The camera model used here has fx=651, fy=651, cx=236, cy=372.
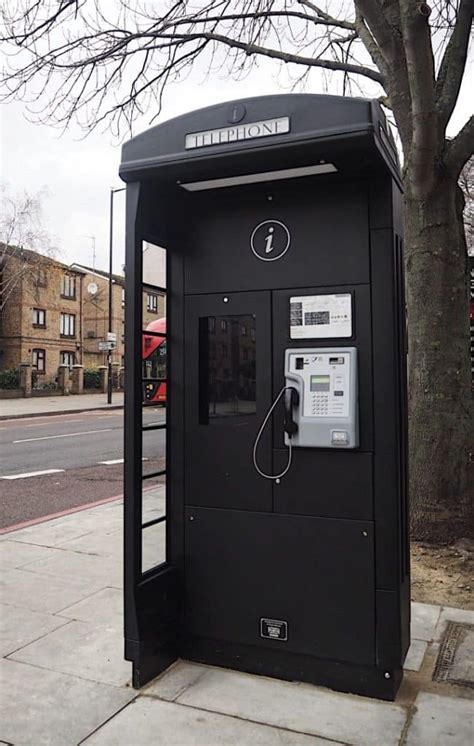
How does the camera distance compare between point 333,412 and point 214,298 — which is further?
point 214,298

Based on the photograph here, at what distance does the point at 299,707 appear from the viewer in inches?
131

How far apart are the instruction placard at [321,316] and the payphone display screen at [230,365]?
0.28 meters

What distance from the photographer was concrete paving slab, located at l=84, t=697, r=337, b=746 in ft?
9.78

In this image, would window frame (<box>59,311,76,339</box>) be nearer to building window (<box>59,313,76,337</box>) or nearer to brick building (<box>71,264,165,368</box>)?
building window (<box>59,313,76,337</box>)

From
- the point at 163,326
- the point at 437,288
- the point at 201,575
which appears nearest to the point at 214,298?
the point at 163,326

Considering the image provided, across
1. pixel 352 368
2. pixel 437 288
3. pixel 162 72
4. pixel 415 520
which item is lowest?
pixel 415 520

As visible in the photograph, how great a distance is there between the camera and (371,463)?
3465 mm

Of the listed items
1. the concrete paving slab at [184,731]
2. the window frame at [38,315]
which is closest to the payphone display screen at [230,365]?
the concrete paving slab at [184,731]

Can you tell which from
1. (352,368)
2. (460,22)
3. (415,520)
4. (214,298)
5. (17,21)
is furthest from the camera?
(17,21)

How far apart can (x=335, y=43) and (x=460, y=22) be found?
10.4 ft

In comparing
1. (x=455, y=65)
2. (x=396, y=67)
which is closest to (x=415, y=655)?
(x=396, y=67)

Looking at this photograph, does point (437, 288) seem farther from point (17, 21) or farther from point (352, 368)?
point (17, 21)

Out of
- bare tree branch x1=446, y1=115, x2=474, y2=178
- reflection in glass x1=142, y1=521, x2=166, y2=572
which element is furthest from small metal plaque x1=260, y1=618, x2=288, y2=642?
bare tree branch x1=446, y1=115, x2=474, y2=178

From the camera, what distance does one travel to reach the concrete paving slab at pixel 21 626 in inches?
161
